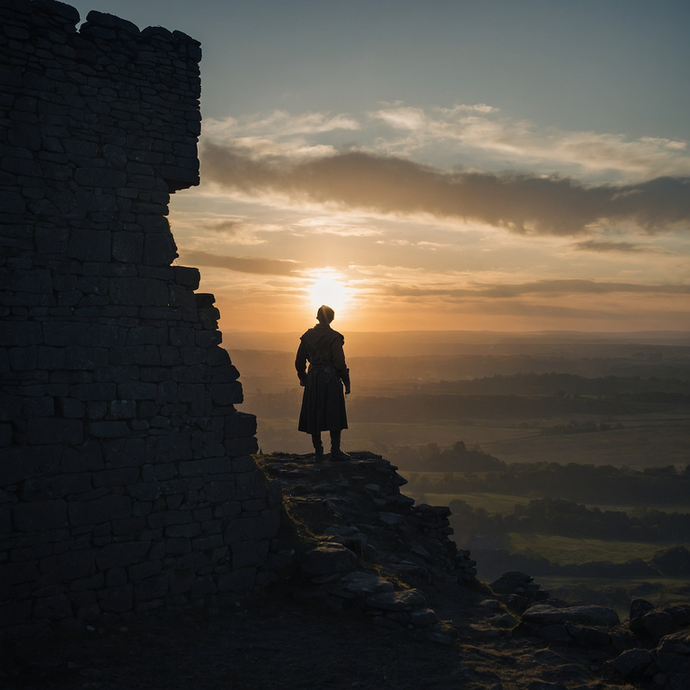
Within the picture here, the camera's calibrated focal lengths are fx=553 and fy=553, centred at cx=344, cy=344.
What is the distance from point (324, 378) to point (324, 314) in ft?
4.21

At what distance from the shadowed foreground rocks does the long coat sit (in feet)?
7.99

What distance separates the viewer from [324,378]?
11070 millimetres

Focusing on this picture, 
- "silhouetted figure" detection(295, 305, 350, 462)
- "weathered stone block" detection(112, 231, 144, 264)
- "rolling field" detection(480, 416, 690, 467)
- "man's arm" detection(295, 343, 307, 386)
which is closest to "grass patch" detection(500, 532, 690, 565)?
"rolling field" detection(480, 416, 690, 467)

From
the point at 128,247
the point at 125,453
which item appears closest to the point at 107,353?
the point at 125,453

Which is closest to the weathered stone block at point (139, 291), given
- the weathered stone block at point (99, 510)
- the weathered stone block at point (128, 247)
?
the weathered stone block at point (128, 247)

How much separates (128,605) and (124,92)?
6.23m

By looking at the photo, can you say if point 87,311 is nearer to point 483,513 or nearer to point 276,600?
point 276,600

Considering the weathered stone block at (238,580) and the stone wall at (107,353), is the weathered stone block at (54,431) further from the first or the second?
the weathered stone block at (238,580)

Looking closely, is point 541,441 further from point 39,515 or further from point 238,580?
point 39,515

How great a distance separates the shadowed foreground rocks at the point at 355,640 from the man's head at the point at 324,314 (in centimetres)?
393

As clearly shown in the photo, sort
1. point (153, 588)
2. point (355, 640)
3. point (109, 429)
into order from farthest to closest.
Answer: point (153, 588), point (109, 429), point (355, 640)

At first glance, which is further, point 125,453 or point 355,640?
point 125,453

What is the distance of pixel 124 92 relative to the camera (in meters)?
6.91

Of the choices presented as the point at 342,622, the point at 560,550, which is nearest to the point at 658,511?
the point at 560,550
